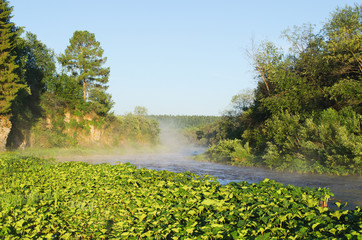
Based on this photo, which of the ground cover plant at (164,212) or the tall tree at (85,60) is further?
the tall tree at (85,60)

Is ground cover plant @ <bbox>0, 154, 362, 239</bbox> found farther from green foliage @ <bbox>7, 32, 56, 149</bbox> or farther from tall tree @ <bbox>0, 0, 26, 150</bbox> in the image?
green foliage @ <bbox>7, 32, 56, 149</bbox>

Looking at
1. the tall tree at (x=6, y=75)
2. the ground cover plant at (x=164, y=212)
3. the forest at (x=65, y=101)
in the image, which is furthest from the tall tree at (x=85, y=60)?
the ground cover plant at (x=164, y=212)

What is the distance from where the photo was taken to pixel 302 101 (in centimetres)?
2755

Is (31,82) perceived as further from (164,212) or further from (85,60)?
(164,212)

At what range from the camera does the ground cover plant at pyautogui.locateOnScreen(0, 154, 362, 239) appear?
5.50 metres

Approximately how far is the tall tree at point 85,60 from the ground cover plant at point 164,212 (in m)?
41.0

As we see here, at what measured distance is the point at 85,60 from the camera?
161 feet

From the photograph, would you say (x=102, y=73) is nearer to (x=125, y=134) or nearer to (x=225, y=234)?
(x=125, y=134)

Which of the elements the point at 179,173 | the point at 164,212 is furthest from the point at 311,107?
the point at 164,212

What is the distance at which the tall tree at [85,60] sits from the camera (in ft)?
161

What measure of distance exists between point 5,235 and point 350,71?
1005 inches

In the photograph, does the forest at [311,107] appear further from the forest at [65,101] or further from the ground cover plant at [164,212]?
the forest at [65,101]

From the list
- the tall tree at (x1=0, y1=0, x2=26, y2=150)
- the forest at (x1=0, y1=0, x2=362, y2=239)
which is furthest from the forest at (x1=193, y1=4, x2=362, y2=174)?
the tall tree at (x1=0, y1=0, x2=26, y2=150)

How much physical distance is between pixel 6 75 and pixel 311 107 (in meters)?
28.2
